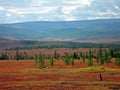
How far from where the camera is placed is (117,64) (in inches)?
4628

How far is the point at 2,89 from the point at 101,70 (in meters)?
42.6

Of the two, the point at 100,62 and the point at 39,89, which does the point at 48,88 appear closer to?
the point at 39,89

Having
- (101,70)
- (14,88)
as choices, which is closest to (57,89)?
(14,88)

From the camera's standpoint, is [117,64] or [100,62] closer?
[117,64]

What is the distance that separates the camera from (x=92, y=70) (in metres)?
93.7

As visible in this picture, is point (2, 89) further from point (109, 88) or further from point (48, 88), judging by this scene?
point (109, 88)

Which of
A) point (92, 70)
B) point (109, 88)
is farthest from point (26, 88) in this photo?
point (92, 70)

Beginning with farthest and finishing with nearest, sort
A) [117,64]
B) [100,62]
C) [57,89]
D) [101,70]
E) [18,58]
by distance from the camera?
[18,58] → [100,62] → [117,64] → [101,70] → [57,89]

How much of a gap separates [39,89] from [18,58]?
386ft

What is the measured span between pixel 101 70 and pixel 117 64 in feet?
85.8

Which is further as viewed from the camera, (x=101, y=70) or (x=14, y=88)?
(x=101, y=70)

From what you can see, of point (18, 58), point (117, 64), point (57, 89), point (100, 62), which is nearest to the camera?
point (57, 89)

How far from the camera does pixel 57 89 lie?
179 ft

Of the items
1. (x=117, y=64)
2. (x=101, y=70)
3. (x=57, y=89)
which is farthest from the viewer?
(x=117, y=64)
